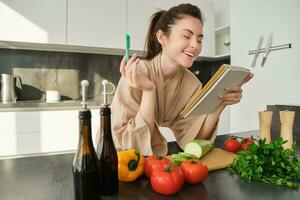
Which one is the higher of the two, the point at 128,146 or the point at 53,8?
the point at 53,8

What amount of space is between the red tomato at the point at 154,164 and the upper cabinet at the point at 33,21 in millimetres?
1897

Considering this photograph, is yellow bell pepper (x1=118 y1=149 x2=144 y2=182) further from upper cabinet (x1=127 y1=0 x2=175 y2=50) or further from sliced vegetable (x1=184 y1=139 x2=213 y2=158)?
upper cabinet (x1=127 y1=0 x2=175 y2=50)

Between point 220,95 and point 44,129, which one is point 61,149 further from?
point 220,95

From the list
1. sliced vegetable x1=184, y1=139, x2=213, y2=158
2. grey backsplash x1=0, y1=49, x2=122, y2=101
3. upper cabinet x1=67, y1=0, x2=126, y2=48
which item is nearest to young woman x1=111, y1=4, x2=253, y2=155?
sliced vegetable x1=184, y1=139, x2=213, y2=158

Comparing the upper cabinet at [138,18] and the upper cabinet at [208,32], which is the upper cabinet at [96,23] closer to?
the upper cabinet at [138,18]

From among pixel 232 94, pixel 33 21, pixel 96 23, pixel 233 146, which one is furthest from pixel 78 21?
pixel 233 146

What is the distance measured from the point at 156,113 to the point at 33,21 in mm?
1598

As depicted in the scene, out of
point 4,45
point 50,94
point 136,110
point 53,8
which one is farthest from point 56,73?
point 136,110

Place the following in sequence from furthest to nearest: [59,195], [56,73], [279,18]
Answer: [56,73], [279,18], [59,195]

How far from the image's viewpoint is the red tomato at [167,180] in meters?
0.50

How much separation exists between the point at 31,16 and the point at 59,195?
6.46 feet

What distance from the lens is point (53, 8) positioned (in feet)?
6.98

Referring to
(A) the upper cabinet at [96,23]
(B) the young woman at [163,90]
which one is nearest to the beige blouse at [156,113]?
(B) the young woman at [163,90]

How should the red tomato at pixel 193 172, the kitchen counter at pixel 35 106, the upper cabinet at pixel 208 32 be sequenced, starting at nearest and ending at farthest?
1. the red tomato at pixel 193 172
2. the kitchen counter at pixel 35 106
3. the upper cabinet at pixel 208 32
